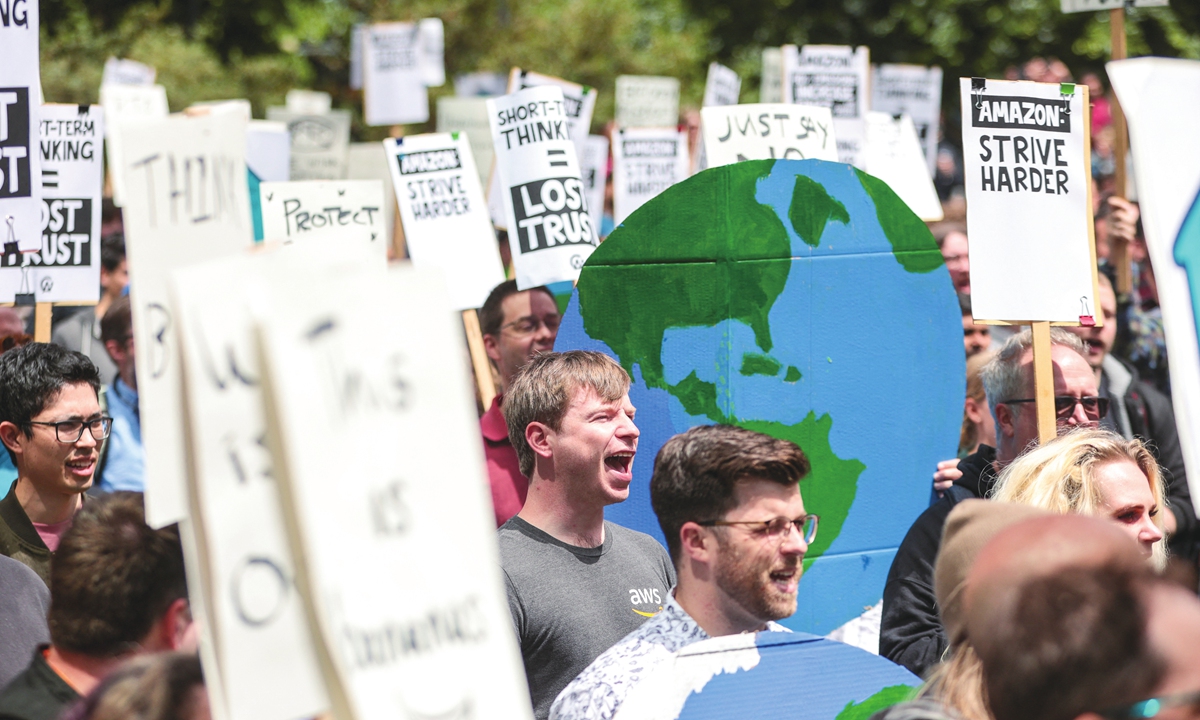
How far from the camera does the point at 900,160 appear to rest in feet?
20.2

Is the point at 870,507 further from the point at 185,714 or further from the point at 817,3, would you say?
the point at 817,3

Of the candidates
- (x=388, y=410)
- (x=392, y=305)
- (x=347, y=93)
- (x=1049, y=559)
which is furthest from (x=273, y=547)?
(x=347, y=93)

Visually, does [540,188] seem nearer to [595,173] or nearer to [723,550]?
[723,550]

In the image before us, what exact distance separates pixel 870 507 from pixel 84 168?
315cm

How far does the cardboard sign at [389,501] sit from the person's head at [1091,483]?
1596mm

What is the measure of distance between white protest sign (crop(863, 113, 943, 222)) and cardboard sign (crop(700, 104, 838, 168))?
46.6 inches

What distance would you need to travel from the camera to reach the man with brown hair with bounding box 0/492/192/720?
7.26 ft

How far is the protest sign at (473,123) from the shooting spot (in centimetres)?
920

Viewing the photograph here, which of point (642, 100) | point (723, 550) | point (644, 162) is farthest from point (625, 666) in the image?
point (642, 100)

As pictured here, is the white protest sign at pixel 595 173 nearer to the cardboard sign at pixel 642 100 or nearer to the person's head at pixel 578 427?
the cardboard sign at pixel 642 100

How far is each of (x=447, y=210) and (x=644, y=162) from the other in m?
1.55

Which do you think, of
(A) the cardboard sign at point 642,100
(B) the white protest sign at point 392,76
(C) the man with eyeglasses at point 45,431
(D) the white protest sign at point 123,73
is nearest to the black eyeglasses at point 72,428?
(C) the man with eyeglasses at point 45,431

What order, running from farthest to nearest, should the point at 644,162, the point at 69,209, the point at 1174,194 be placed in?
1. the point at 644,162
2. the point at 69,209
3. the point at 1174,194

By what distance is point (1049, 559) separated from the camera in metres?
1.62
